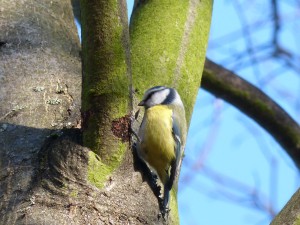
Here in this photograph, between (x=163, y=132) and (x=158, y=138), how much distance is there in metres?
0.03

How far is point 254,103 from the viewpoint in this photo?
8.29ft

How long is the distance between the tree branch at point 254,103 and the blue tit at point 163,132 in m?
0.57

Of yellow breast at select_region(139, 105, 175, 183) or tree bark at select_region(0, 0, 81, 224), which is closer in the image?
tree bark at select_region(0, 0, 81, 224)

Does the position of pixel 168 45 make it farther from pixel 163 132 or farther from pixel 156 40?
pixel 163 132

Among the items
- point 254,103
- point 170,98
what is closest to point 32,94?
point 170,98

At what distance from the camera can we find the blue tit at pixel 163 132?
1.69 meters

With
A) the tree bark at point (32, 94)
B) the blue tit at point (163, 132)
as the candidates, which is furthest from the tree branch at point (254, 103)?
the tree bark at point (32, 94)

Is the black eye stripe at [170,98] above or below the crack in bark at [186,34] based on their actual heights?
below

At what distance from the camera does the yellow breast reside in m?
1.75

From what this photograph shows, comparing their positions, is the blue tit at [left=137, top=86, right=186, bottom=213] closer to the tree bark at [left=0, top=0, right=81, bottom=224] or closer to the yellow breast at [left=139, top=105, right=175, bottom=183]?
the yellow breast at [left=139, top=105, right=175, bottom=183]

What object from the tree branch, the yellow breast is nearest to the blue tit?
the yellow breast

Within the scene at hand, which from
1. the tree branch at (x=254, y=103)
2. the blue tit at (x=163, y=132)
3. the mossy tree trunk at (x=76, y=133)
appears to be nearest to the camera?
the mossy tree trunk at (x=76, y=133)

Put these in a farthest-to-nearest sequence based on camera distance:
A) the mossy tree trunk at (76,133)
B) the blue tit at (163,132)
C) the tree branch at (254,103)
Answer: the tree branch at (254,103), the blue tit at (163,132), the mossy tree trunk at (76,133)

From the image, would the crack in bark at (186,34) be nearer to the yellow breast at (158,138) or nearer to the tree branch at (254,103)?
the yellow breast at (158,138)
